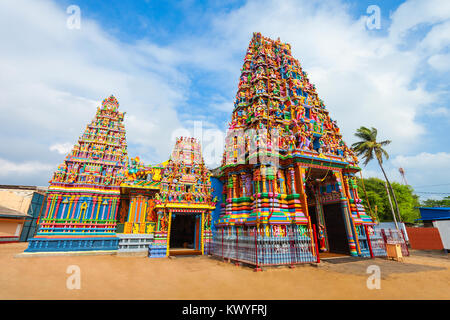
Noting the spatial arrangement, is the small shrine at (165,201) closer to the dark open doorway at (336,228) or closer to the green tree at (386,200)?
the dark open doorway at (336,228)

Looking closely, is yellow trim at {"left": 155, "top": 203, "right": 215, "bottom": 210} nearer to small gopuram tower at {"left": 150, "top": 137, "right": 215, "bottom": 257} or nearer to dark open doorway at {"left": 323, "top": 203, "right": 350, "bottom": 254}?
small gopuram tower at {"left": 150, "top": 137, "right": 215, "bottom": 257}

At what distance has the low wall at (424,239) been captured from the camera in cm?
1698

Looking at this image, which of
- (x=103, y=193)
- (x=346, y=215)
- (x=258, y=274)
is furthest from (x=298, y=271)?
(x=103, y=193)

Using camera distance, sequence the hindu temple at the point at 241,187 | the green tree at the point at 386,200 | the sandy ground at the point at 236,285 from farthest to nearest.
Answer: the green tree at the point at 386,200 < the hindu temple at the point at 241,187 < the sandy ground at the point at 236,285

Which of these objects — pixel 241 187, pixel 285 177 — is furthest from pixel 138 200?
pixel 285 177

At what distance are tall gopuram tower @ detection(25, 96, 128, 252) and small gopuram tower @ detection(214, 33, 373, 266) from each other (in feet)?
28.8

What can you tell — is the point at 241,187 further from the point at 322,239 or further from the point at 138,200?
the point at 138,200

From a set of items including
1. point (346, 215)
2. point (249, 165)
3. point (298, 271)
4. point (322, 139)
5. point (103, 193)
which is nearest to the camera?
point (298, 271)

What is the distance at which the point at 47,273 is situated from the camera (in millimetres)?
7520

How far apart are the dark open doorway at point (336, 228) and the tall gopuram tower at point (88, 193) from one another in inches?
588

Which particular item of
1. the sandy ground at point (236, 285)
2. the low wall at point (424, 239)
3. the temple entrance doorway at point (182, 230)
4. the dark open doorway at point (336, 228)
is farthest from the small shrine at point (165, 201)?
the low wall at point (424, 239)

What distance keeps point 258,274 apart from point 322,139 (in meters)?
10.7

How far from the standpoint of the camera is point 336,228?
42.7ft
